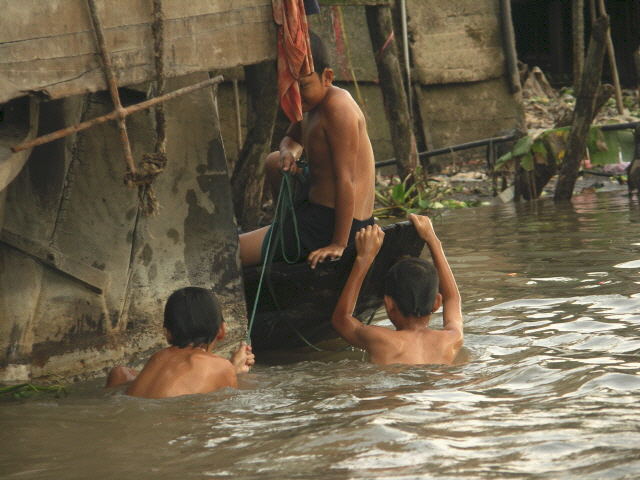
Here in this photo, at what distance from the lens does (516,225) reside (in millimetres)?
9125

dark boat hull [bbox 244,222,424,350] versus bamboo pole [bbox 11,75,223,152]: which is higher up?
bamboo pole [bbox 11,75,223,152]

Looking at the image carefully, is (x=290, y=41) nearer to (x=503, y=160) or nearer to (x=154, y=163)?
(x=154, y=163)

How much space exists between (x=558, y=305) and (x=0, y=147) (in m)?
3.27

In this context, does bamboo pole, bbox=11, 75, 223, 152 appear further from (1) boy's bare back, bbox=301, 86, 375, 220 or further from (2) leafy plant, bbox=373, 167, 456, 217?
(2) leafy plant, bbox=373, 167, 456, 217

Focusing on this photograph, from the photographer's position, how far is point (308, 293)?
15.6 feet

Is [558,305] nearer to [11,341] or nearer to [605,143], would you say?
[11,341]

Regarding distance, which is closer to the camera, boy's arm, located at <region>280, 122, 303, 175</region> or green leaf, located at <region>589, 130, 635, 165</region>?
boy's arm, located at <region>280, 122, 303, 175</region>

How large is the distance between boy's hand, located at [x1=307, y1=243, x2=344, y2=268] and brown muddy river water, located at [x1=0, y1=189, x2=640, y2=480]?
19.8 inches

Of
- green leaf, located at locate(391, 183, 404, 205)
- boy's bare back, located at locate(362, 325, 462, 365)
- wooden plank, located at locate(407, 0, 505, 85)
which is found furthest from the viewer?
wooden plank, located at locate(407, 0, 505, 85)

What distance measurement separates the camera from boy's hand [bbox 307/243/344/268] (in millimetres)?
4576

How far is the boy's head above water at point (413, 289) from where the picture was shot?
454cm

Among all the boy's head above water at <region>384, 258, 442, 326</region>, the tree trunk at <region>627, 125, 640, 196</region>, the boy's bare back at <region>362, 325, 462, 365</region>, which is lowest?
the boy's bare back at <region>362, 325, 462, 365</region>

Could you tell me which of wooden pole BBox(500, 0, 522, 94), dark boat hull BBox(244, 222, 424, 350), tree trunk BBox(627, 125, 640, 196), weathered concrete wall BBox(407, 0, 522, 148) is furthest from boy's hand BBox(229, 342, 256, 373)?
wooden pole BBox(500, 0, 522, 94)

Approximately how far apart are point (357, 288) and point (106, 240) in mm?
1153
